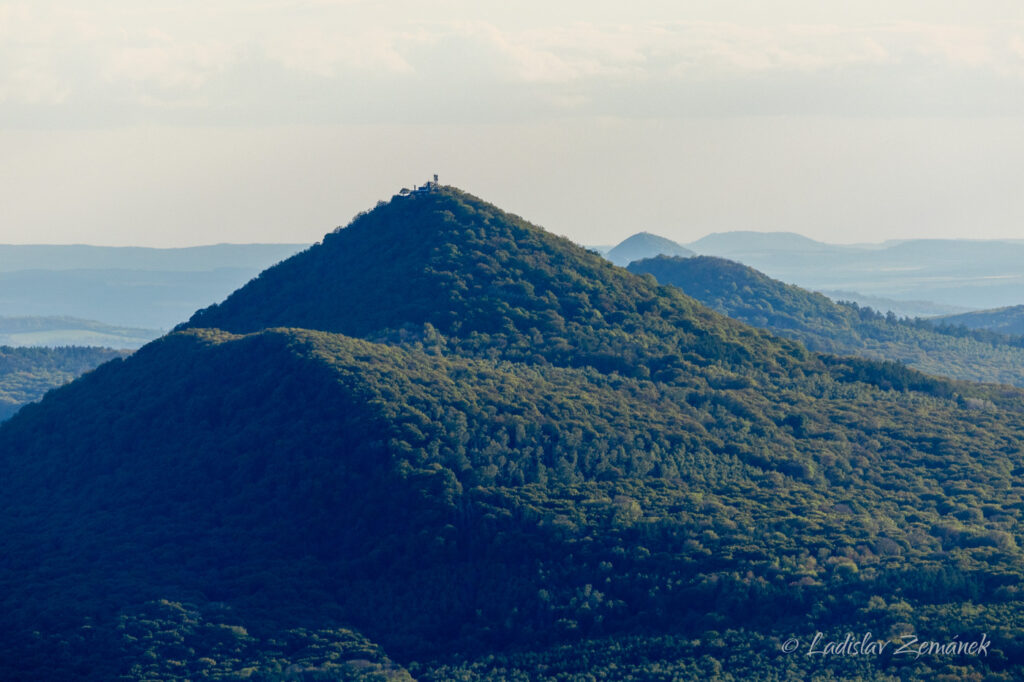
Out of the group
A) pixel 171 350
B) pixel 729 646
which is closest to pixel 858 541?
pixel 729 646

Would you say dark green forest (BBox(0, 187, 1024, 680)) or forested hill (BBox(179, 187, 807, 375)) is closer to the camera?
dark green forest (BBox(0, 187, 1024, 680))

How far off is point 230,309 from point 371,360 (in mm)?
33463

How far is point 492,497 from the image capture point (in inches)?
3696

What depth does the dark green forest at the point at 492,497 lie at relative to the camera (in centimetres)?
8300

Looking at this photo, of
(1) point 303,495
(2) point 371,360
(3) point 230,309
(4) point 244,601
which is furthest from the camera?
(3) point 230,309

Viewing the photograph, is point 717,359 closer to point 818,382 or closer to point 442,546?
point 818,382

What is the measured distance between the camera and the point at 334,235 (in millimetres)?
142250

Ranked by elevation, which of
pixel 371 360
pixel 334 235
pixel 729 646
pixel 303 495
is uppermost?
pixel 334 235

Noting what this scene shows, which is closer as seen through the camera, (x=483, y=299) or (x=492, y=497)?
(x=492, y=497)

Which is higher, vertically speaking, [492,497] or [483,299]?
[483,299]

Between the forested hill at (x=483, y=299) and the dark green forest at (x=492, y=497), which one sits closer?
the dark green forest at (x=492, y=497)

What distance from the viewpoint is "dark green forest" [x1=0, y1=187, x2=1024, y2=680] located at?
83000mm

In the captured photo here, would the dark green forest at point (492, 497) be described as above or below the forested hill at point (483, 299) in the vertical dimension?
below

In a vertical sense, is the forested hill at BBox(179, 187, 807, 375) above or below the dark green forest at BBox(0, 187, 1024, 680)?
above
